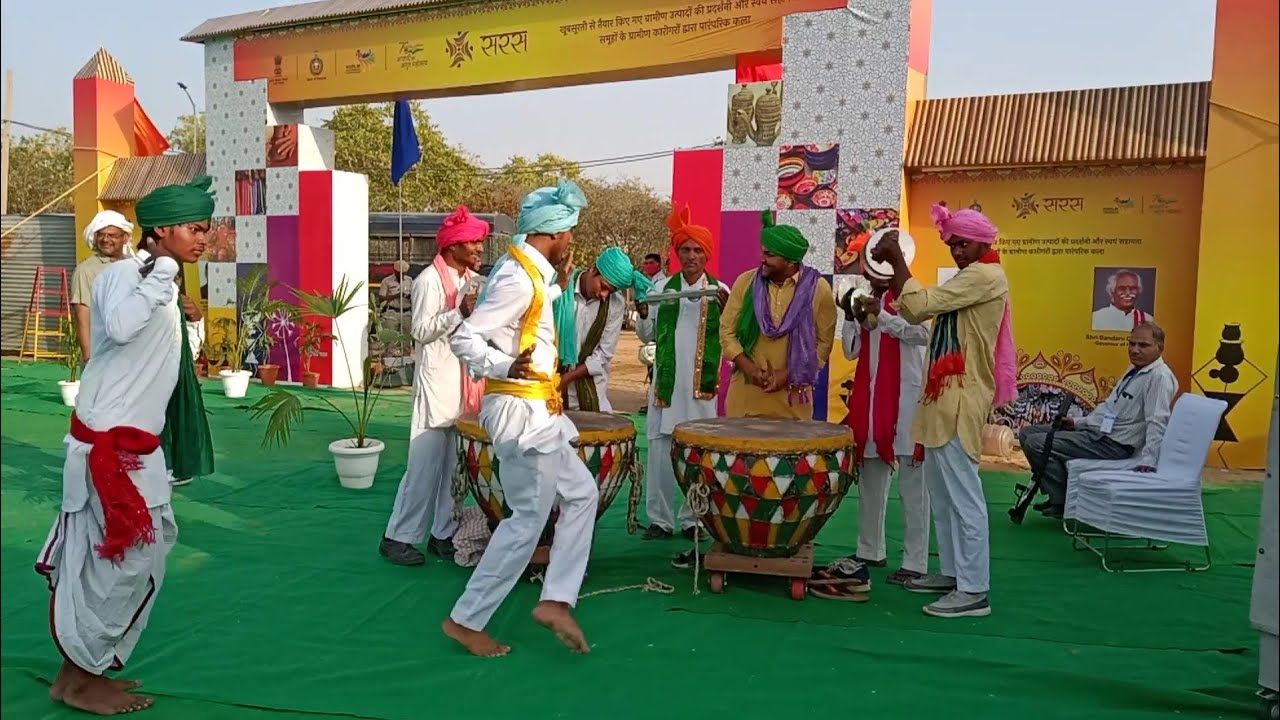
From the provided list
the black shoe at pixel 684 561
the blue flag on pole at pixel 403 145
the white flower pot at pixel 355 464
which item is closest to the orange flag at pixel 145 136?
the blue flag on pole at pixel 403 145

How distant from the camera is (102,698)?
9.64 feet

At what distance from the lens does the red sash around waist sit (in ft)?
9.21

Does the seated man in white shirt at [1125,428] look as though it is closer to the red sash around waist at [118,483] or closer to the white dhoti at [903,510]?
the white dhoti at [903,510]

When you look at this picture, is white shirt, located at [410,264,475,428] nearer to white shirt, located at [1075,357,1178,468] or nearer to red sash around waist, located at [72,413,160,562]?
red sash around waist, located at [72,413,160,562]

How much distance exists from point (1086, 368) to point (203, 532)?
21.7ft

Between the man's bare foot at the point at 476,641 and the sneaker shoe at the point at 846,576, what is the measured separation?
145cm

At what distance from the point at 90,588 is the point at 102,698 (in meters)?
0.35

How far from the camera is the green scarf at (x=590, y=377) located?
516 centimetres

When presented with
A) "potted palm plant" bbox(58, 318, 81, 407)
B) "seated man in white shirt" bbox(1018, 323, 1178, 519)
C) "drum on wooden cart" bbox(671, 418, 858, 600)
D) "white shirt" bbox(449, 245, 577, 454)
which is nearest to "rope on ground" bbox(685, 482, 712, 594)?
"drum on wooden cart" bbox(671, 418, 858, 600)

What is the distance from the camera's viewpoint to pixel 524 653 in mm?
3455

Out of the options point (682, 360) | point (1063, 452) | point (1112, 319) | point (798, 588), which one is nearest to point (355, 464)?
point (682, 360)

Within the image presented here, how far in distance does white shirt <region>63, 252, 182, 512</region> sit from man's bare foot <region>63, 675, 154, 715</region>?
55 centimetres

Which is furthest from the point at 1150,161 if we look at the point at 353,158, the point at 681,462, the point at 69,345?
the point at 353,158

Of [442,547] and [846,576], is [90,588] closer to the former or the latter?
[442,547]
